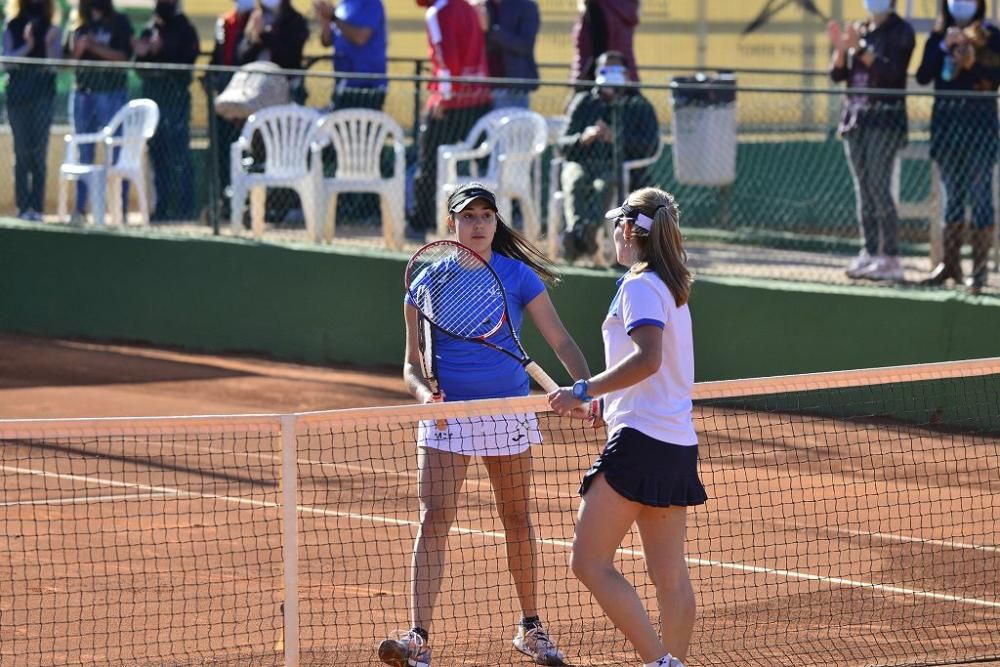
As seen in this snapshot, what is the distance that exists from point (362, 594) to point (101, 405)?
4.95 meters

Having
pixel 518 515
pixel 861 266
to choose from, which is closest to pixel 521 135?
pixel 861 266

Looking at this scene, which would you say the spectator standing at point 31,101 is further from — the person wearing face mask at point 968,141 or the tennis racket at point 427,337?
the tennis racket at point 427,337

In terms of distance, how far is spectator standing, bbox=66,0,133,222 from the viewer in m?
15.2

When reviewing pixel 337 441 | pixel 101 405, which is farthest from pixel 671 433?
pixel 101 405

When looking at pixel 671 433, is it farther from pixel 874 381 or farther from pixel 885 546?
pixel 885 546

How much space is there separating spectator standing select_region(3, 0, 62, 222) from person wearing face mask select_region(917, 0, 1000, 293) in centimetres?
751

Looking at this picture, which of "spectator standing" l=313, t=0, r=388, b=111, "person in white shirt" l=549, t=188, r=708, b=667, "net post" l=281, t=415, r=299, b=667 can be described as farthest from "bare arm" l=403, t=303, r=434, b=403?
"spectator standing" l=313, t=0, r=388, b=111

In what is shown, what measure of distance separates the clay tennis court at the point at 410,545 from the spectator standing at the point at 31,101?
4277 mm

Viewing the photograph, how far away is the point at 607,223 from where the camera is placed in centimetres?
1273

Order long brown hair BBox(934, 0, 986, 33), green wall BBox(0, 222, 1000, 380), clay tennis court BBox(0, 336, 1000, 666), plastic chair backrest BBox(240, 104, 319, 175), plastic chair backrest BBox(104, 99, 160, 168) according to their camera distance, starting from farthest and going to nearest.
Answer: plastic chair backrest BBox(104, 99, 160, 168), plastic chair backrest BBox(240, 104, 319, 175), long brown hair BBox(934, 0, 986, 33), green wall BBox(0, 222, 1000, 380), clay tennis court BBox(0, 336, 1000, 666)

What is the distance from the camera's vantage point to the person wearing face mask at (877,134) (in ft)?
39.5

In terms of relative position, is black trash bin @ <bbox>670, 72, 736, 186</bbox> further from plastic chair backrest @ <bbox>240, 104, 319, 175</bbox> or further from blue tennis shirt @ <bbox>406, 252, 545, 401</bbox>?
blue tennis shirt @ <bbox>406, 252, 545, 401</bbox>

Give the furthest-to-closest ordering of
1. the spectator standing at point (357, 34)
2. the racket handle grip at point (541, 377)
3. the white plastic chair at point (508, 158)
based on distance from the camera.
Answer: the spectator standing at point (357, 34) → the white plastic chair at point (508, 158) → the racket handle grip at point (541, 377)

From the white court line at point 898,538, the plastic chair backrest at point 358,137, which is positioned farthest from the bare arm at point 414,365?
the plastic chair backrest at point 358,137
